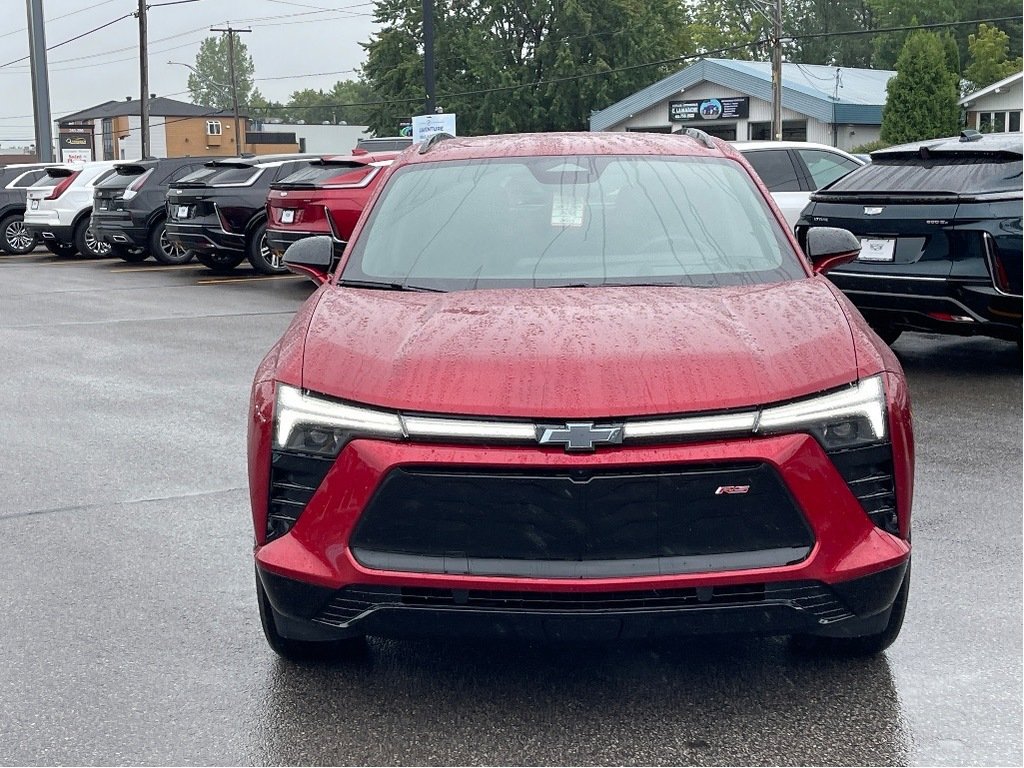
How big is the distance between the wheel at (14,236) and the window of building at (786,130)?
3371 centimetres

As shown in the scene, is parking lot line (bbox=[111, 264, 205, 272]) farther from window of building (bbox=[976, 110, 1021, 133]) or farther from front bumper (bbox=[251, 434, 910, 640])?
window of building (bbox=[976, 110, 1021, 133])

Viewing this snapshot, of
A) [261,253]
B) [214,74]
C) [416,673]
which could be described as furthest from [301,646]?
[214,74]

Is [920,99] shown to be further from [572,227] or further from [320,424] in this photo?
[320,424]

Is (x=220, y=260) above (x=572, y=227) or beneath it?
beneath

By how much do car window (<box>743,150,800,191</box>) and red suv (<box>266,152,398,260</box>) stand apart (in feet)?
15.2

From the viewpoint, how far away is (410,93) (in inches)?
2518

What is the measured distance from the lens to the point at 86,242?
2434 cm

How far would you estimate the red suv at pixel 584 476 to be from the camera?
333 cm

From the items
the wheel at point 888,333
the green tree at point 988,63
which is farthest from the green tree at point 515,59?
the wheel at point 888,333

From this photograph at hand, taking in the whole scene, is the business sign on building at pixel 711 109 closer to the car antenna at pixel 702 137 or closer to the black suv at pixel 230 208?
the black suv at pixel 230 208

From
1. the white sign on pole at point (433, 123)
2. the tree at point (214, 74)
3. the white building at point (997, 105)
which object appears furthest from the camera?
the tree at point (214, 74)

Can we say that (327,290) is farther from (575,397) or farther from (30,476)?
(30,476)

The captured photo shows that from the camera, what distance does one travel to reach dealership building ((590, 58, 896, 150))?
51.4 m

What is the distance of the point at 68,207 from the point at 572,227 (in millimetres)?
21081
